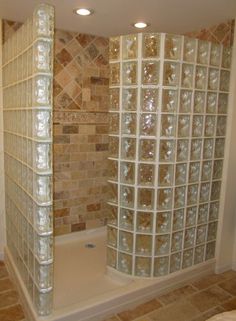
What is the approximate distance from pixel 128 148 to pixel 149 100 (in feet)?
1.07

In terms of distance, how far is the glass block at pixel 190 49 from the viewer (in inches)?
68.3

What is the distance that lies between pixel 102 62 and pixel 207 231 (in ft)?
5.67

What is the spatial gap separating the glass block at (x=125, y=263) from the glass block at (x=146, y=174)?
0.52m

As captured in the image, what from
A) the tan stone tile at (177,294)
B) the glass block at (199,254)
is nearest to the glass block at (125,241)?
the tan stone tile at (177,294)

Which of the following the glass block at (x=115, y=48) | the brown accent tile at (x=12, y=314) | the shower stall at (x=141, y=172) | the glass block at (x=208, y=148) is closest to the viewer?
the shower stall at (x=141, y=172)

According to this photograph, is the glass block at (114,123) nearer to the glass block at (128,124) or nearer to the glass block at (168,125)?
the glass block at (128,124)

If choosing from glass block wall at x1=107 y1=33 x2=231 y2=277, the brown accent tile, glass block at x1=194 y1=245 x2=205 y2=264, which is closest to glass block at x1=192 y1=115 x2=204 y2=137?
glass block wall at x1=107 y1=33 x2=231 y2=277

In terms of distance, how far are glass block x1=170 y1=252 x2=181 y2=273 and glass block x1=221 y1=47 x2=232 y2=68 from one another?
135cm

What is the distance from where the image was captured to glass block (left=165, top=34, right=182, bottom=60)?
166cm

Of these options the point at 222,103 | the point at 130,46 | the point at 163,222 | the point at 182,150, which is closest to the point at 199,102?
the point at 222,103

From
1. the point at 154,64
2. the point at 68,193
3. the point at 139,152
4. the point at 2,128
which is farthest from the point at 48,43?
the point at 68,193

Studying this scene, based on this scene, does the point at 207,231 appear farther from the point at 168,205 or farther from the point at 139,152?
the point at 139,152

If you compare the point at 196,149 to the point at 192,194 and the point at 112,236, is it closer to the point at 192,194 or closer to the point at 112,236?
the point at 192,194

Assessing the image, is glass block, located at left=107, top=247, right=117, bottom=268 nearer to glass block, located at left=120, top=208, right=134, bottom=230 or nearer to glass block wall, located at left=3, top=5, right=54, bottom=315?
glass block, located at left=120, top=208, right=134, bottom=230
